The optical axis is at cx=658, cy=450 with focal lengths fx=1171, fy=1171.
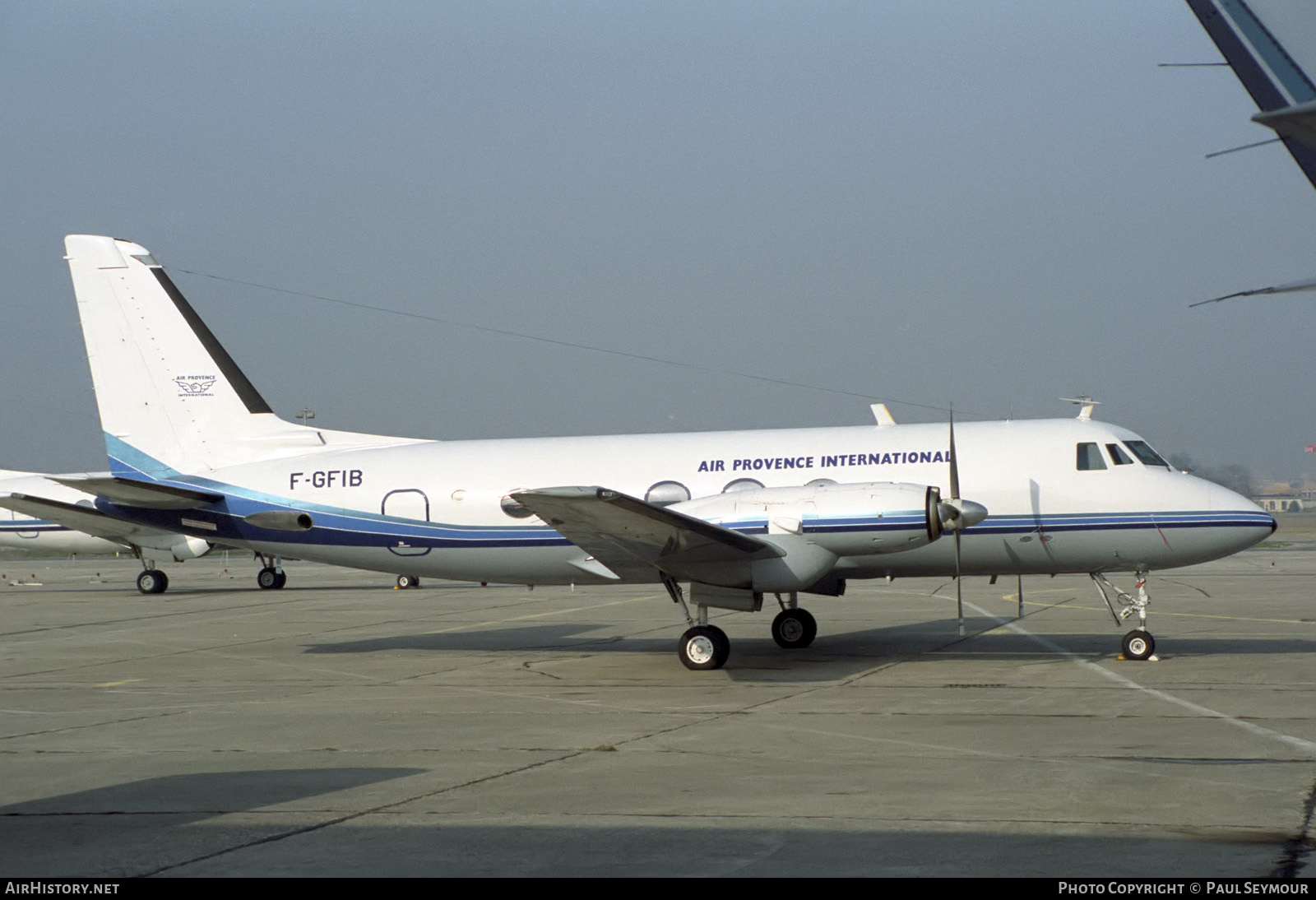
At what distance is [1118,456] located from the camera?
1570cm

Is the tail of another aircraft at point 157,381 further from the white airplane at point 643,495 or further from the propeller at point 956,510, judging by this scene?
the propeller at point 956,510

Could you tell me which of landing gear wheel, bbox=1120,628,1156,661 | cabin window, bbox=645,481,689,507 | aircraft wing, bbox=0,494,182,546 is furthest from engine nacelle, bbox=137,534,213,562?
landing gear wheel, bbox=1120,628,1156,661

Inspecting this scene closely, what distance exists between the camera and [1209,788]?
7.90 metres

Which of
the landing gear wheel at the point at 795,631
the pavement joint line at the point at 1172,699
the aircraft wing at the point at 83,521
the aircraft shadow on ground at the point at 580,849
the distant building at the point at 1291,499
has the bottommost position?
the aircraft shadow on ground at the point at 580,849

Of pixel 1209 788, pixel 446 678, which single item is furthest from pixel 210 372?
pixel 1209 788

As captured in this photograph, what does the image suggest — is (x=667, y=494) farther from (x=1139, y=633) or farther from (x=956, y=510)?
(x=1139, y=633)

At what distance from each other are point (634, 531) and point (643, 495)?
8.63 ft

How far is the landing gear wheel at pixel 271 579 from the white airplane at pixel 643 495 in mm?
16539

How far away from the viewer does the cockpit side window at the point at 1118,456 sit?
15.7 metres

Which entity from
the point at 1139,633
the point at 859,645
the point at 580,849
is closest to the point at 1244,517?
the point at 1139,633

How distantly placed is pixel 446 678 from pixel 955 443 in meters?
7.58

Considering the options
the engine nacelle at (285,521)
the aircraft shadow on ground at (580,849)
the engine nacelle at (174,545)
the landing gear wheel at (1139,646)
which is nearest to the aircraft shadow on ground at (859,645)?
the landing gear wheel at (1139,646)
